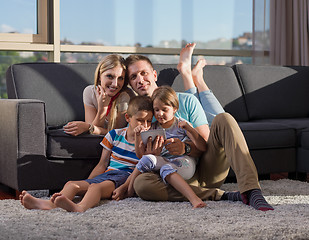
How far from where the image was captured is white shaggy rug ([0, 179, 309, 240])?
1731 millimetres

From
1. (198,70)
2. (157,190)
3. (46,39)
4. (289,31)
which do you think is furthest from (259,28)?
(157,190)

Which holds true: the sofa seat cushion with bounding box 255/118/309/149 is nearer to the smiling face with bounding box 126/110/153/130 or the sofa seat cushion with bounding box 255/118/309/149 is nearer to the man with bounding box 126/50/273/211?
the man with bounding box 126/50/273/211

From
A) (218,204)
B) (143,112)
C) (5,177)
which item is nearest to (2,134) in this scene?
(5,177)

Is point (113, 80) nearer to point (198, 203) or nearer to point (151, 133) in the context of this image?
point (151, 133)

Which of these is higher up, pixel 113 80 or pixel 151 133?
pixel 113 80

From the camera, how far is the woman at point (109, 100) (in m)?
2.56

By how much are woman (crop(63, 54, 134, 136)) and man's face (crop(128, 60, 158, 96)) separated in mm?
54

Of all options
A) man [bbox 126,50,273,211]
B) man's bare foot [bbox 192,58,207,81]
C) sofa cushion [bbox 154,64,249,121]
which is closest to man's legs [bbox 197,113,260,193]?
man [bbox 126,50,273,211]

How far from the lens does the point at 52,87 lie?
9.78 ft

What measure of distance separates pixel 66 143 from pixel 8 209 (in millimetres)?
487

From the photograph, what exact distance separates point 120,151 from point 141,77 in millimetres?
404

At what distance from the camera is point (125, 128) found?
248 centimetres

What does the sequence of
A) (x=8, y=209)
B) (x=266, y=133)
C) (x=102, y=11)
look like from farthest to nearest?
(x=102, y=11) → (x=266, y=133) → (x=8, y=209)

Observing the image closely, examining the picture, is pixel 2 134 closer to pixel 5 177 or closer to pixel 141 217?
pixel 5 177
